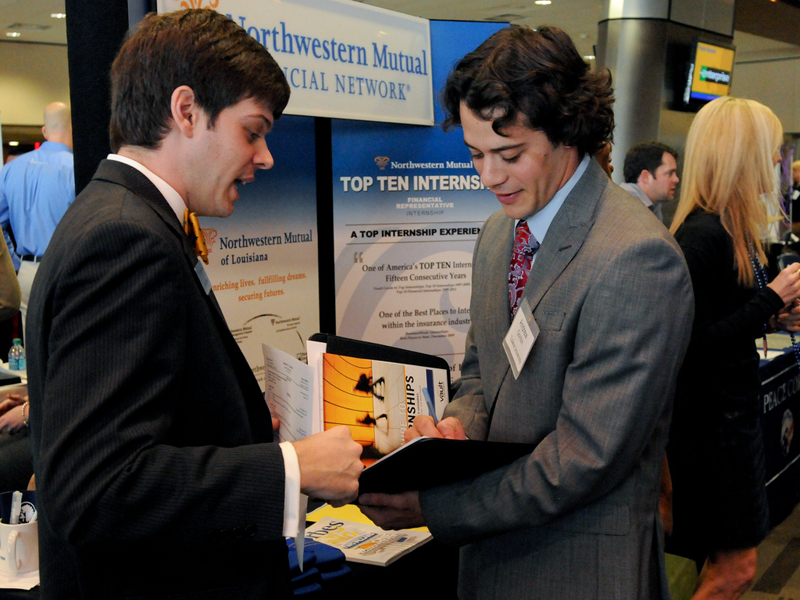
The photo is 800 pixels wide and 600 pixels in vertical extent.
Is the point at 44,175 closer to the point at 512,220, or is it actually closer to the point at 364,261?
the point at 364,261

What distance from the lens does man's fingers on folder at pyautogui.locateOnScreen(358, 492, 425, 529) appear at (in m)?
1.40

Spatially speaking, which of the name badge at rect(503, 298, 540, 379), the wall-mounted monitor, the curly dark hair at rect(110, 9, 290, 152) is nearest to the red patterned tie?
the name badge at rect(503, 298, 540, 379)

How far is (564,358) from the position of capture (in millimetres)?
1276

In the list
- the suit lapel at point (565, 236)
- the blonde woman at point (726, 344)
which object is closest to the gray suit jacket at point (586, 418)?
the suit lapel at point (565, 236)

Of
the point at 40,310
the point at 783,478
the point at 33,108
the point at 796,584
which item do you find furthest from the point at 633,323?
the point at 33,108

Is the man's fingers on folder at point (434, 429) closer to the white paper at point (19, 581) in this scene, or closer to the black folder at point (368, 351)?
the black folder at point (368, 351)

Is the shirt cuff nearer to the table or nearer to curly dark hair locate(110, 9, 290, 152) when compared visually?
curly dark hair locate(110, 9, 290, 152)

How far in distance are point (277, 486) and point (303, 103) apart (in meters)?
1.67

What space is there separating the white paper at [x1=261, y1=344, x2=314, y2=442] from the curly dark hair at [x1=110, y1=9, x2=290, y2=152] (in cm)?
48

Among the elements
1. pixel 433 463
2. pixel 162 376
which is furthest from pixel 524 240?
pixel 162 376

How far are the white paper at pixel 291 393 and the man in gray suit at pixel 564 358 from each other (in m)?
0.21

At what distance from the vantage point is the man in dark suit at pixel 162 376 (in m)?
0.89

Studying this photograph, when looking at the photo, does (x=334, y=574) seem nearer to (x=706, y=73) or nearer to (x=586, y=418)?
(x=586, y=418)

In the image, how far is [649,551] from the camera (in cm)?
132
